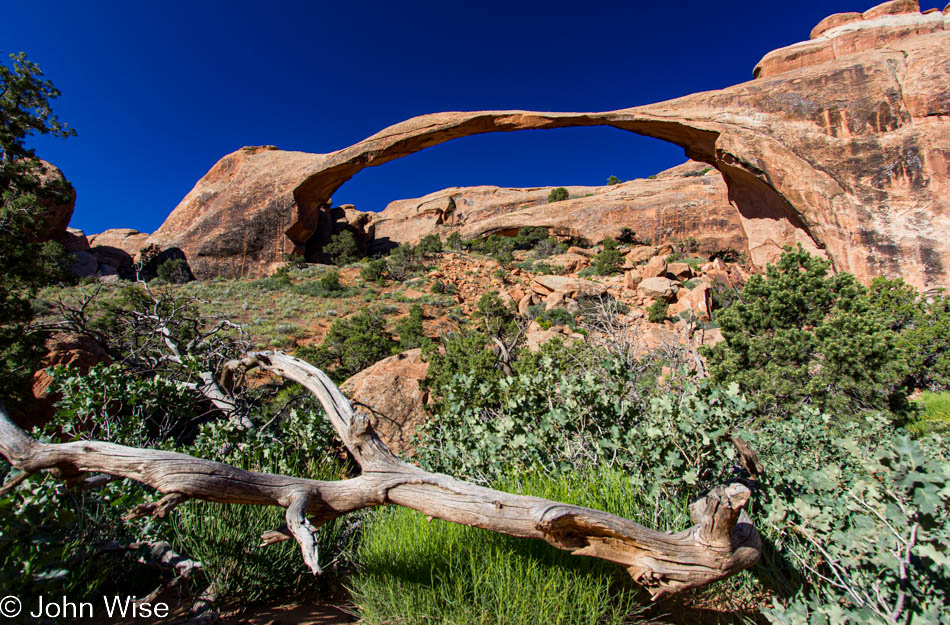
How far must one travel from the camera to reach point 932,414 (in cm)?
541

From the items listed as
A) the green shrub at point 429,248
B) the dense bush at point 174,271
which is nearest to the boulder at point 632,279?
the green shrub at point 429,248

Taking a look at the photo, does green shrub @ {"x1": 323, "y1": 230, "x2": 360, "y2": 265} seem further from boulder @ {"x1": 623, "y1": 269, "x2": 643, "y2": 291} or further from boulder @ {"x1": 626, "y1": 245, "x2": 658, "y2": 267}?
boulder @ {"x1": 626, "y1": 245, "x2": 658, "y2": 267}

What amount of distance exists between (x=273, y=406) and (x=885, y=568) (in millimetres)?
6836

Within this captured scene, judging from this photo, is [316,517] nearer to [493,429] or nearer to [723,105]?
[493,429]

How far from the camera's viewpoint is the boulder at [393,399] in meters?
5.31

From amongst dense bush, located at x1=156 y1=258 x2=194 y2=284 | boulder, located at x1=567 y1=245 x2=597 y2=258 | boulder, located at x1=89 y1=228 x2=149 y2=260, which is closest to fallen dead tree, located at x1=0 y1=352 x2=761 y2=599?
dense bush, located at x1=156 y1=258 x2=194 y2=284

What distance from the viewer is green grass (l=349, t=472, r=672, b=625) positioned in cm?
153

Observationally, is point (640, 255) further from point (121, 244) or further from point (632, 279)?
point (121, 244)

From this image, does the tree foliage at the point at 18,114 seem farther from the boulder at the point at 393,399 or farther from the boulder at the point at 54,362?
the boulder at the point at 393,399

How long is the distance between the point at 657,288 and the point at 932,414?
9370 millimetres

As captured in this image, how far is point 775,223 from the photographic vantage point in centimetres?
1212

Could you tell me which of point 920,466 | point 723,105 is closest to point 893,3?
point 723,105

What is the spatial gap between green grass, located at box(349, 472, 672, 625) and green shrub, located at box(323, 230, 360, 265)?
22.3m

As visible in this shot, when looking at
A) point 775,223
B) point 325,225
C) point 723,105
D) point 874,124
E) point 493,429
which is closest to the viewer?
point 493,429
